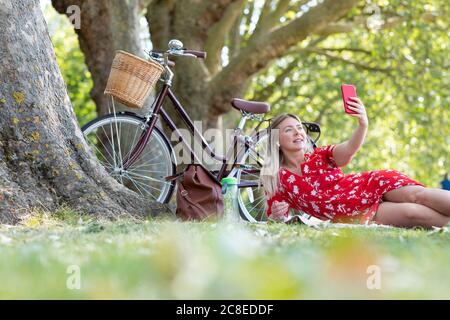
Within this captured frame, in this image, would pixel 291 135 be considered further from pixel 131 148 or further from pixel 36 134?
pixel 36 134

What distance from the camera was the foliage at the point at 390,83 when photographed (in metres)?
11.7

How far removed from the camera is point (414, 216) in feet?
15.7

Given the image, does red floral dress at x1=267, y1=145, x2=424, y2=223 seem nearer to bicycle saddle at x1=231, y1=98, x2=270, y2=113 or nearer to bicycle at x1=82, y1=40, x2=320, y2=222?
bicycle at x1=82, y1=40, x2=320, y2=222

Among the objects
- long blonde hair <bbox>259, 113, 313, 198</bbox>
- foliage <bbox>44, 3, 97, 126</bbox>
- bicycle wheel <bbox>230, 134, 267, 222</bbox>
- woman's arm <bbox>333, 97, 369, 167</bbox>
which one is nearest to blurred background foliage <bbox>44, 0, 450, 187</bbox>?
foliage <bbox>44, 3, 97, 126</bbox>

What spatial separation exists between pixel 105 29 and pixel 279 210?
3.39 meters

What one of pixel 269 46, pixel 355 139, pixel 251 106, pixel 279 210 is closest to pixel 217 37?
pixel 269 46

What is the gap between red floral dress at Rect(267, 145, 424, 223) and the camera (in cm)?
504

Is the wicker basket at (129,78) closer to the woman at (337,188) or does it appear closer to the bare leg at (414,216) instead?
the woman at (337,188)

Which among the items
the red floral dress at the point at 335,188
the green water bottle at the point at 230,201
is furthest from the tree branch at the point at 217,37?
the red floral dress at the point at 335,188

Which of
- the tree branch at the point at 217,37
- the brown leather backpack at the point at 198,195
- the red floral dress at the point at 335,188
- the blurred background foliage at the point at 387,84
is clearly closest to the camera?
the red floral dress at the point at 335,188

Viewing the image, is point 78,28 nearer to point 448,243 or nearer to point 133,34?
point 133,34

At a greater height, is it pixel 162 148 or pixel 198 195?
pixel 162 148

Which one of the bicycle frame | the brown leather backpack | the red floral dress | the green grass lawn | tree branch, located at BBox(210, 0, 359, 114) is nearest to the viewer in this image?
the green grass lawn

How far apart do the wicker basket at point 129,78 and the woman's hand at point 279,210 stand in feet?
4.07
